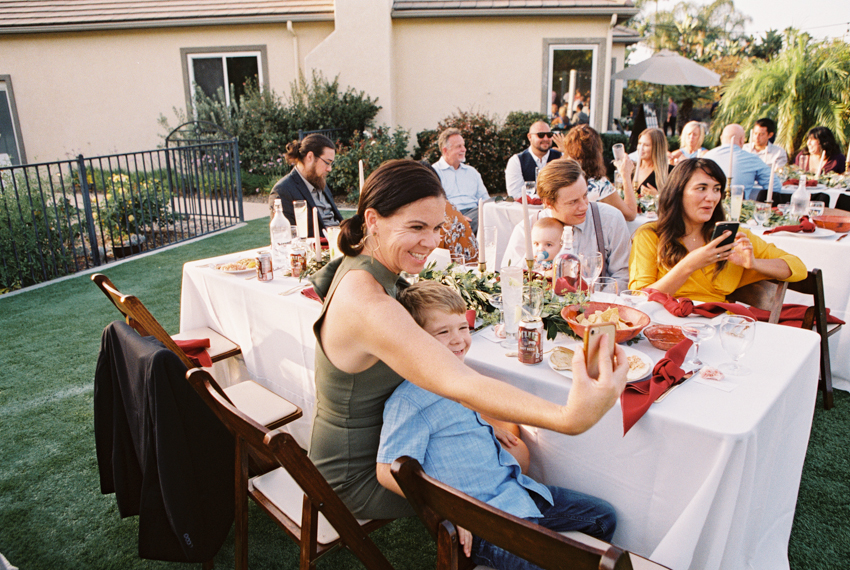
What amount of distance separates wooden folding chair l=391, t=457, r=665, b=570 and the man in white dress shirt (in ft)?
17.2

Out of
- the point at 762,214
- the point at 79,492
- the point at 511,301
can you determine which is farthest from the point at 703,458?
the point at 762,214

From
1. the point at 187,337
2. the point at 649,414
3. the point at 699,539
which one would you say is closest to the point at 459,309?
the point at 649,414

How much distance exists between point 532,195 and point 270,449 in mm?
3875

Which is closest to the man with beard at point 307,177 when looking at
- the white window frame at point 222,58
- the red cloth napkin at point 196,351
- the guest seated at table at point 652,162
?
the red cloth napkin at point 196,351

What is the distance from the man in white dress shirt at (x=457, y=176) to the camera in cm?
637

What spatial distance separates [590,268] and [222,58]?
12266 mm

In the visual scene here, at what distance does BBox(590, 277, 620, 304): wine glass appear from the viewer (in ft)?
7.92

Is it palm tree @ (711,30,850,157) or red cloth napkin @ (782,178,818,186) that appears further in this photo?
palm tree @ (711,30,850,157)

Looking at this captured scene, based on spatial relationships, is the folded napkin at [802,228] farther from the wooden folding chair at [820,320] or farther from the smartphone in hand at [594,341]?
the smartphone in hand at [594,341]

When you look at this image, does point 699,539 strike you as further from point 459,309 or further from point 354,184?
point 354,184

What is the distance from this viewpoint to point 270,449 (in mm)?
1377

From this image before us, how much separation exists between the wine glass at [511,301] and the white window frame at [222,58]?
11473 mm

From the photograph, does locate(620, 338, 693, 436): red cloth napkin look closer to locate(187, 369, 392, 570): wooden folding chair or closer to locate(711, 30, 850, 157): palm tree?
locate(187, 369, 392, 570): wooden folding chair

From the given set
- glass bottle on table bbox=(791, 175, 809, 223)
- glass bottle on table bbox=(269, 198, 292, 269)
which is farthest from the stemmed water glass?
glass bottle on table bbox=(791, 175, 809, 223)
